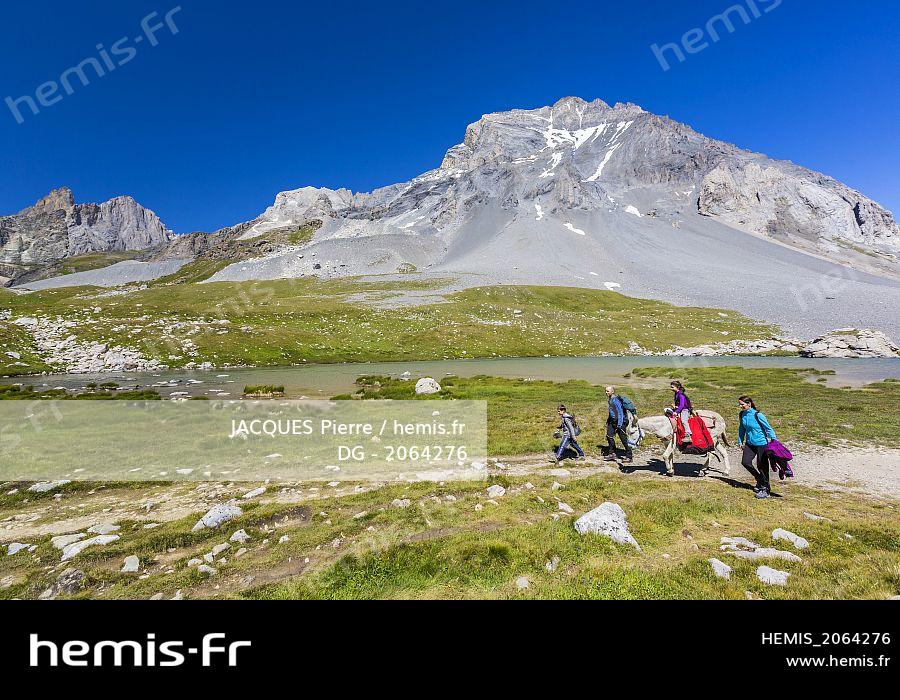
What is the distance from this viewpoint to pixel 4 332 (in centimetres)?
5722

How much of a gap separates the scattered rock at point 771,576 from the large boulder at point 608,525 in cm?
192

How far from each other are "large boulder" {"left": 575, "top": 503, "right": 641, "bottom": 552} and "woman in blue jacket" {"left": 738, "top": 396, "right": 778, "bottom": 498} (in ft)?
18.2

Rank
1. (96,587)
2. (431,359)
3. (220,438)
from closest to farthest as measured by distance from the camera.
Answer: (96,587)
(220,438)
(431,359)

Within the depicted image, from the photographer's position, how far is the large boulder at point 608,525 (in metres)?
8.09

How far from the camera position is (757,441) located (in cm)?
1174

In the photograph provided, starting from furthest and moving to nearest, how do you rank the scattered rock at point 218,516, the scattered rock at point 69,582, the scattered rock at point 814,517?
the scattered rock at point 218,516, the scattered rock at point 814,517, the scattered rock at point 69,582

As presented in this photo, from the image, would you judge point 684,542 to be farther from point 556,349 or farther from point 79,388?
point 556,349

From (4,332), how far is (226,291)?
370 feet

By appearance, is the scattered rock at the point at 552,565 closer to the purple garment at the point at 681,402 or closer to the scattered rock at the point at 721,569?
the scattered rock at the point at 721,569

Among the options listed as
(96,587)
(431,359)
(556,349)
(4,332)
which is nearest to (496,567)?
(96,587)

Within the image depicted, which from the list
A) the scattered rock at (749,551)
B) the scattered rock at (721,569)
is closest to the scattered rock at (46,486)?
the scattered rock at (721,569)

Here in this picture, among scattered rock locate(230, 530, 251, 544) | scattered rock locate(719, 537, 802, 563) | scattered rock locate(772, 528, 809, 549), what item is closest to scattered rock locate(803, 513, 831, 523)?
scattered rock locate(772, 528, 809, 549)
